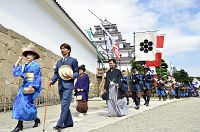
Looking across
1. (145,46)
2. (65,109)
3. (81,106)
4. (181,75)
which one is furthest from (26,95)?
(181,75)

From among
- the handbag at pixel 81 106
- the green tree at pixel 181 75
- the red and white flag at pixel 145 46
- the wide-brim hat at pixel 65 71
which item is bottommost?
the handbag at pixel 81 106

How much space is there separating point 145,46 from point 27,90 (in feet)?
35.6

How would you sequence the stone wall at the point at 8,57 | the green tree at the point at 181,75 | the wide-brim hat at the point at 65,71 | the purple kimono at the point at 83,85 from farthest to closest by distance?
the green tree at the point at 181,75 → the stone wall at the point at 8,57 → the purple kimono at the point at 83,85 → the wide-brim hat at the point at 65,71

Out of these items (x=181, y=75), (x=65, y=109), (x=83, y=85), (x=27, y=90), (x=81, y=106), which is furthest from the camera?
(x=181, y=75)

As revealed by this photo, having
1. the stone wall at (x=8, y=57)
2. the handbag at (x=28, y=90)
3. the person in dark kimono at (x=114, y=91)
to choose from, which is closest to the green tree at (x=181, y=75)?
the stone wall at (x=8, y=57)

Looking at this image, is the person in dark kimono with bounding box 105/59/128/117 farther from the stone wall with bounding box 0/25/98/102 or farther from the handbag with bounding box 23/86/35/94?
the handbag with bounding box 23/86/35/94

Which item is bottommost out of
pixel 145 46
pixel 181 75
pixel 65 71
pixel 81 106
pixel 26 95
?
pixel 81 106

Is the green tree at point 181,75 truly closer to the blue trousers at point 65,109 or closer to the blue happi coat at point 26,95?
the blue trousers at point 65,109

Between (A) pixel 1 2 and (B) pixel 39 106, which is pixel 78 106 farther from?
(A) pixel 1 2

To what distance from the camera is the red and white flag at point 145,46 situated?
15.8 meters

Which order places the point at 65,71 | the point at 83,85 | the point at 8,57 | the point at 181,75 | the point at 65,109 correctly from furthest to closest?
the point at 181,75 → the point at 8,57 → the point at 83,85 → the point at 65,71 → the point at 65,109

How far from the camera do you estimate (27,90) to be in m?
5.84

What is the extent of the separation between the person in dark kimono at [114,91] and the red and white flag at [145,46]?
7148 millimetres

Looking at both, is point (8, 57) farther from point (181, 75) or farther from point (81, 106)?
point (181, 75)
